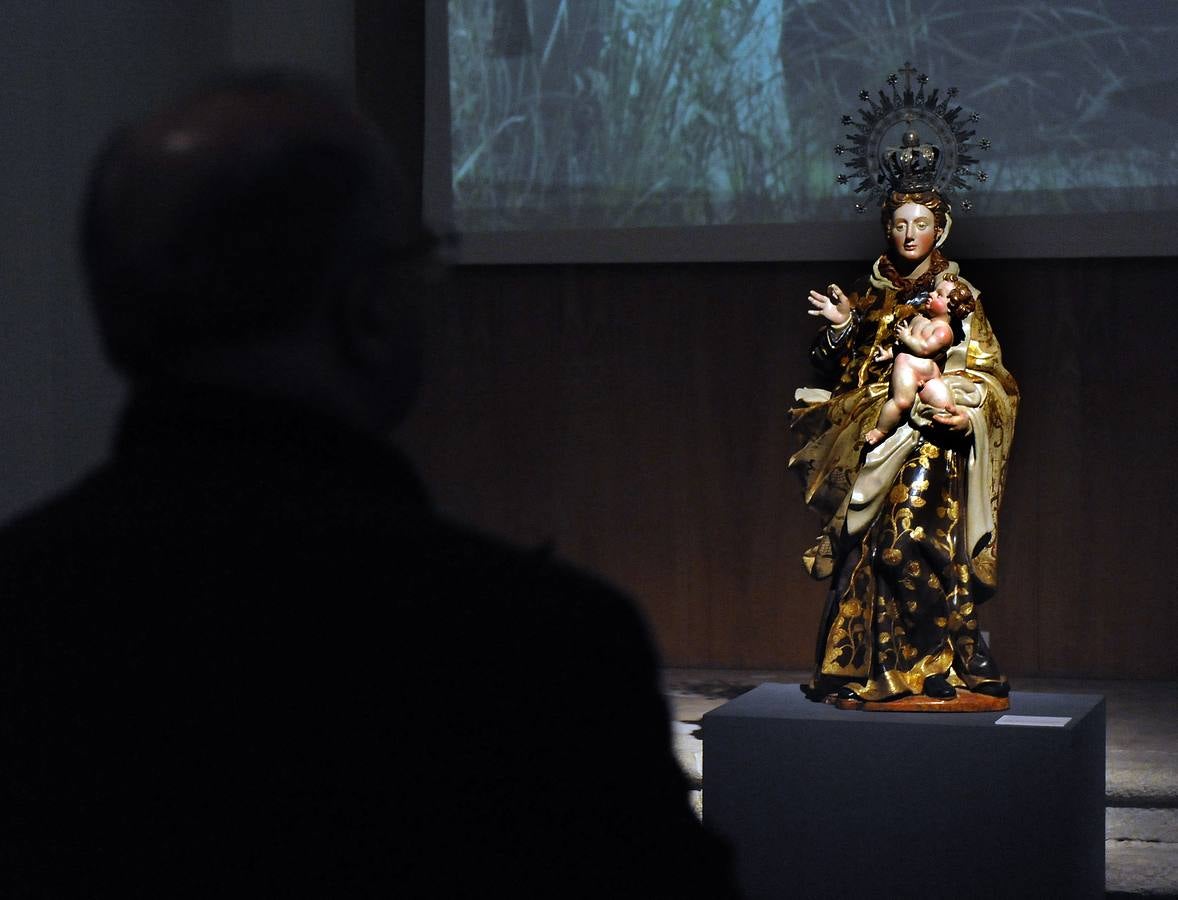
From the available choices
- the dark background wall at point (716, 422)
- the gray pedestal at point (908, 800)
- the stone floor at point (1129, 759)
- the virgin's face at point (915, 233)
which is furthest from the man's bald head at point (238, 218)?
the dark background wall at point (716, 422)

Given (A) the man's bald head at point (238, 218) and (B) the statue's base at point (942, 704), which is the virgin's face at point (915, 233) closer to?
(B) the statue's base at point (942, 704)

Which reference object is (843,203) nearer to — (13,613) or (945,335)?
(945,335)

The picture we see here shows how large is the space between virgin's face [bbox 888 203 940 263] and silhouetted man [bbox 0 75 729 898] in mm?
3408

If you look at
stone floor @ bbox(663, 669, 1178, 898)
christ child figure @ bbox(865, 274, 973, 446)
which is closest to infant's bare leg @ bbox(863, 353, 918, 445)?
christ child figure @ bbox(865, 274, 973, 446)

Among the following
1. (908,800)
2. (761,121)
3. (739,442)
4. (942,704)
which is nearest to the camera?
(908,800)

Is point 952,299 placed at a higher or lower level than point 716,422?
higher

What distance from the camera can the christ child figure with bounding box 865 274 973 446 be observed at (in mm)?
3818

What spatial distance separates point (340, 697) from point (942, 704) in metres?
3.31

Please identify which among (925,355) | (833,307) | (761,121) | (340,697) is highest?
(761,121)

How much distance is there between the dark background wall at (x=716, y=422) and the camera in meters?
6.24

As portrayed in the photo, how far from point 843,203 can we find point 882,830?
3129 millimetres

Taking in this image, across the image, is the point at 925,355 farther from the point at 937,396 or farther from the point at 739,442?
the point at 739,442

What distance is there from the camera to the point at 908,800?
361 cm

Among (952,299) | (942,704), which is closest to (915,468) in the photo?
(952,299)
